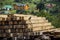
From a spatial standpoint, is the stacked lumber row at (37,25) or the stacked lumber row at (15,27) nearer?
the stacked lumber row at (15,27)

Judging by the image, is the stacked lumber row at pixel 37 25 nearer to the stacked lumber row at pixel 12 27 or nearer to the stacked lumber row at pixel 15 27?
the stacked lumber row at pixel 15 27

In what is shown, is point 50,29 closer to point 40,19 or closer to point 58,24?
point 40,19

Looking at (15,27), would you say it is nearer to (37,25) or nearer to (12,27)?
(12,27)

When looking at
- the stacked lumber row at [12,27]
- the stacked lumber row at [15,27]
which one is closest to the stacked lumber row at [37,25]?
the stacked lumber row at [15,27]

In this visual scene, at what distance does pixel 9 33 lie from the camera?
6.81m

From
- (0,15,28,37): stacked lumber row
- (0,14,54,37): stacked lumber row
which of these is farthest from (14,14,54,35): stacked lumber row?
(0,15,28,37): stacked lumber row

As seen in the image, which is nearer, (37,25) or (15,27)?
(15,27)

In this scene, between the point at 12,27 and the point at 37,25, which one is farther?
the point at 37,25

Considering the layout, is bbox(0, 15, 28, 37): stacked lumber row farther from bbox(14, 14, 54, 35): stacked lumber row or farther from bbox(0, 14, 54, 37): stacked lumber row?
bbox(14, 14, 54, 35): stacked lumber row

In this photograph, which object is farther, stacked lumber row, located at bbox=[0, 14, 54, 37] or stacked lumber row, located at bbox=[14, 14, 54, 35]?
stacked lumber row, located at bbox=[14, 14, 54, 35]

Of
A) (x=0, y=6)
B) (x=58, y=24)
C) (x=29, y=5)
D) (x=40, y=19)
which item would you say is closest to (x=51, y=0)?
(x=29, y=5)

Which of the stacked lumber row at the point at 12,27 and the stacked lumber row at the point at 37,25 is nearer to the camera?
the stacked lumber row at the point at 12,27

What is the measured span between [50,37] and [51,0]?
18.1 m

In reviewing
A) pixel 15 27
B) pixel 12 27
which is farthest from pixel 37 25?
pixel 12 27
